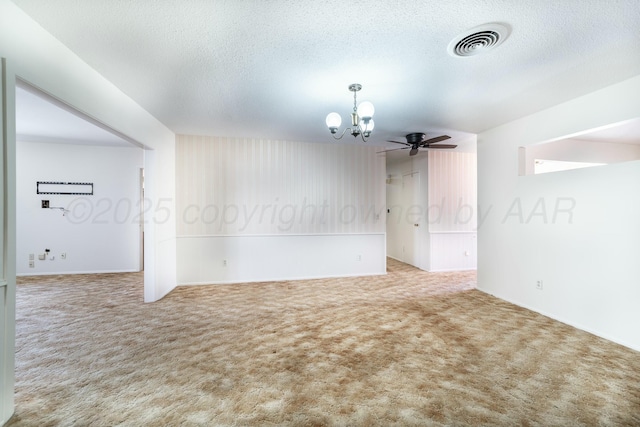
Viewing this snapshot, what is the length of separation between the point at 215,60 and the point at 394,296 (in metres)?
3.80

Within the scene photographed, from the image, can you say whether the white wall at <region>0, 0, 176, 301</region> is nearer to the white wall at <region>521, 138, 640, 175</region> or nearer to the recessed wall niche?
the recessed wall niche

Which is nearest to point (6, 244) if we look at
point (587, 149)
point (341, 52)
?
point (341, 52)

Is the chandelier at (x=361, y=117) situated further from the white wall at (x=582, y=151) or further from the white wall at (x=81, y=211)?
the white wall at (x=81, y=211)

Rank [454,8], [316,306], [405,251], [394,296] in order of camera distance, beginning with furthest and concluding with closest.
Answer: [405,251], [394,296], [316,306], [454,8]

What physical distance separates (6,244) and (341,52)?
8.67ft

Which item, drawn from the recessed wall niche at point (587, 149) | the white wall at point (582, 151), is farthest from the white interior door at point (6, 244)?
the white wall at point (582, 151)

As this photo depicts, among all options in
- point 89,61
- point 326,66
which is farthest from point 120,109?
point 326,66

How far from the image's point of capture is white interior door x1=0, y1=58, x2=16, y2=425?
1.65 metres

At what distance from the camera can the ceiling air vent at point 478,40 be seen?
1913 mm

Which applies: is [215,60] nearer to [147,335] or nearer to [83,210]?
[147,335]

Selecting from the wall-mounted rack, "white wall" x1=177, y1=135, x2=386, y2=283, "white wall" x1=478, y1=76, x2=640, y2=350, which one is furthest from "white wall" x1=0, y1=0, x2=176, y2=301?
"white wall" x1=478, y1=76, x2=640, y2=350

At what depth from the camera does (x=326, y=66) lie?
2.44m

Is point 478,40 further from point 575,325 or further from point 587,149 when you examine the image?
point 587,149

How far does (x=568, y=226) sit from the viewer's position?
3.25 metres
